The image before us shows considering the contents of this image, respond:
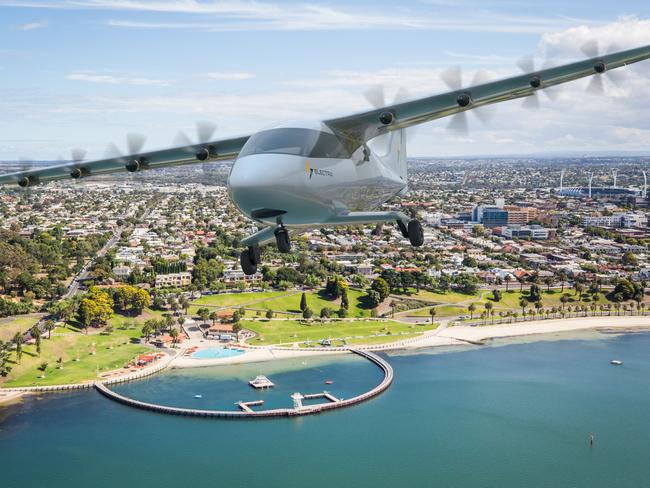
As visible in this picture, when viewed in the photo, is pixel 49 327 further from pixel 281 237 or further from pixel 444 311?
pixel 281 237

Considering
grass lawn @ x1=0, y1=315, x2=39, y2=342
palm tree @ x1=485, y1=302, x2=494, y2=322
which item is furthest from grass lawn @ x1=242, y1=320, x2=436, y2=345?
grass lawn @ x1=0, y1=315, x2=39, y2=342

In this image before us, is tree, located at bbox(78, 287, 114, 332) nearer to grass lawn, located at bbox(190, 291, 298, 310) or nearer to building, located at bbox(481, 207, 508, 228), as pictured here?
grass lawn, located at bbox(190, 291, 298, 310)

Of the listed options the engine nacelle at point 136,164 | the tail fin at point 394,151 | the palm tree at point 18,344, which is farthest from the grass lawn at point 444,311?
the engine nacelle at point 136,164

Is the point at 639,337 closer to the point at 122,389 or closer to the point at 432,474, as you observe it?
the point at 432,474

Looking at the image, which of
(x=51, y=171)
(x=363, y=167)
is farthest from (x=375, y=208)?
(x=51, y=171)

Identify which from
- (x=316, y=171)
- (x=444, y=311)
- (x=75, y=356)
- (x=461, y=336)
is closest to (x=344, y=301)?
(x=444, y=311)
